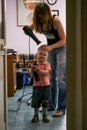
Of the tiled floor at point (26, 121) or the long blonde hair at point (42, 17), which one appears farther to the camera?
the long blonde hair at point (42, 17)

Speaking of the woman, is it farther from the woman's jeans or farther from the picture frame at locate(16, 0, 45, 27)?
the picture frame at locate(16, 0, 45, 27)

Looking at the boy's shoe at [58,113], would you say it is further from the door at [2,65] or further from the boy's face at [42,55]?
the door at [2,65]

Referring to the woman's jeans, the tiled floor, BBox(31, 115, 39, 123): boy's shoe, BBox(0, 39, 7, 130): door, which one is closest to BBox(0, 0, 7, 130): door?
BBox(0, 39, 7, 130): door

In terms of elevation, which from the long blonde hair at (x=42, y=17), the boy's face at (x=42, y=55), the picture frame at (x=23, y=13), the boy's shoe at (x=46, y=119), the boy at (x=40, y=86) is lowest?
the boy's shoe at (x=46, y=119)

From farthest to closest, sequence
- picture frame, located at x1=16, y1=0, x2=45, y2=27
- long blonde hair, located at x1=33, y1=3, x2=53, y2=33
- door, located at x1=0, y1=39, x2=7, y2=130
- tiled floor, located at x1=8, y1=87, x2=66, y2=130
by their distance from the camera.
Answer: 1. picture frame, located at x1=16, y1=0, x2=45, y2=27
2. long blonde hair, located at x1=33, y1=3, x2=53, y2=33
3. tiled floor, located at x1=8, y1=87, x2=66, y2=130
4. door, located at x1=0, y1=39, x2=7, y2=130

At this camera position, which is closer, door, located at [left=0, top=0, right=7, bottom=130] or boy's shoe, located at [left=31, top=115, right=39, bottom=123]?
door, located at [left=0, top=0, right=7, bottom=130]

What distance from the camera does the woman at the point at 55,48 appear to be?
2449mm

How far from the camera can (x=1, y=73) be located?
5.98ft

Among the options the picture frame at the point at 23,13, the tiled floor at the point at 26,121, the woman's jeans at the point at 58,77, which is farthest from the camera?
the picture frame at the point at 23,13

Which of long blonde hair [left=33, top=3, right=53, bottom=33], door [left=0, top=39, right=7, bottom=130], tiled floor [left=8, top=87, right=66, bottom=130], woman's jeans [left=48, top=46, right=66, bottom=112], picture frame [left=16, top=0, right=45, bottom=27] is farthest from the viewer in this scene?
picture frame [left=16, top=0, right=45, bottom=27]

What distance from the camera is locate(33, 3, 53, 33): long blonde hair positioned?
244cm

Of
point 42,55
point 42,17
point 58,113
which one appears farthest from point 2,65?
point 58,113

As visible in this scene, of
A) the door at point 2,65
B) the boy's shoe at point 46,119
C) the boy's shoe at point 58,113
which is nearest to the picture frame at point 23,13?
Result: the boy's shoe at point 58,113

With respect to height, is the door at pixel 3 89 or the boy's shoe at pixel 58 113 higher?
→ the door at pixel 3 89
